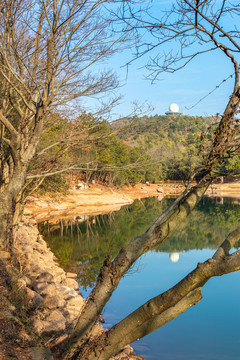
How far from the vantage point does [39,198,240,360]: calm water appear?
816cm

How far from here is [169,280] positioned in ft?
42.0

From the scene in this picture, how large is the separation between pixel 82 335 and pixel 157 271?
10.7 meters

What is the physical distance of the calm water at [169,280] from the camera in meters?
8.16

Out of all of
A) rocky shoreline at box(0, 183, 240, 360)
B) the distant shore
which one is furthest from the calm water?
Answer: the distant shore

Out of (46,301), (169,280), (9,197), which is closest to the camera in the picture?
(46,301)

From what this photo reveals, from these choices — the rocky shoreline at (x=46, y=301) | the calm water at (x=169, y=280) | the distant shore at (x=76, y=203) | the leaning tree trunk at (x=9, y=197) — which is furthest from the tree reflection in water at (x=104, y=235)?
the leaning tree trunk at (x=9, y=197)

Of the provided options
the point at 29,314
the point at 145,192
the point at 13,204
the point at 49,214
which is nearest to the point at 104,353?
the point at 29,314

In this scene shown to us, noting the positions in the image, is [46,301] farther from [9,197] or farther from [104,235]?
[104,235]

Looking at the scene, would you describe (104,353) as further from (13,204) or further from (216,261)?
(13,204)

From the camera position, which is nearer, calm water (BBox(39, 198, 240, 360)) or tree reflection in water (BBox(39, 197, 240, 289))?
calm water (BBox(39, 198, 240, 360))

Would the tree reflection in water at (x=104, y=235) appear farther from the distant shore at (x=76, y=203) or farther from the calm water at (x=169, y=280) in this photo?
the distant shore at (x=76, y=203)

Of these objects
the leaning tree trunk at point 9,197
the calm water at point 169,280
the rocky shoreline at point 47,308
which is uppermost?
the leaning tree trunk at point 9,197

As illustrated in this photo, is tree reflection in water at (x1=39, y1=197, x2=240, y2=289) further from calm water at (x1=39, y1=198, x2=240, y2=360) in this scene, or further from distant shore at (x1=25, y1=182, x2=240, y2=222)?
distant shore at (x1=25, y1=182, x2=240, y2=222)

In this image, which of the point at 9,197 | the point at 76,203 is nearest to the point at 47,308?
the point at 9,197
